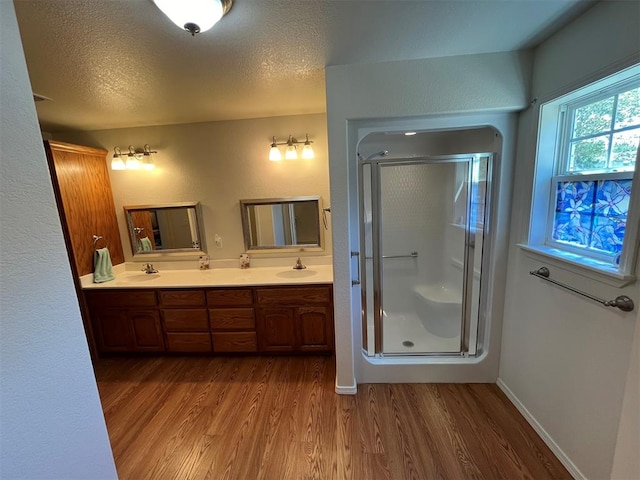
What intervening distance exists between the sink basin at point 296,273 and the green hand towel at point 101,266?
1.67 m

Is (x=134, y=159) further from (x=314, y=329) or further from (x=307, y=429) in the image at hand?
(x=307, y=429)

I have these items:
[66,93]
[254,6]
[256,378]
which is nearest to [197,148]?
[66,93]

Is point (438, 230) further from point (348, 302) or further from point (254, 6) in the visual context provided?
point (254, 6)

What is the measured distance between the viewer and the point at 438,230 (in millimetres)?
2578

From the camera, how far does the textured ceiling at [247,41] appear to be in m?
1.13

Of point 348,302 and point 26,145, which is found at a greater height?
point 26,145

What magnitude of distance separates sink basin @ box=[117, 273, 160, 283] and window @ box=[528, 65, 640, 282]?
3263 millimetres

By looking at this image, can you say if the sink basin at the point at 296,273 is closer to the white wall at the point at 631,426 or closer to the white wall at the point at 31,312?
the white wall at the point at 31,312

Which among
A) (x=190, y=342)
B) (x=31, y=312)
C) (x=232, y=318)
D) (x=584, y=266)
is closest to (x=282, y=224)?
(x=232, y=318)

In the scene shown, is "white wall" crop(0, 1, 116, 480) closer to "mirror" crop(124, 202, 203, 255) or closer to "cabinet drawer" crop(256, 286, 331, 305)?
"cabinet drawer" crop(256, 286, 331, 305)

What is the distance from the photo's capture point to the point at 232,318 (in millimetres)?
2359

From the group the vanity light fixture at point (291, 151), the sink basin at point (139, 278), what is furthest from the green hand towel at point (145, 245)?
the vanity light fixture at point (291, 151)

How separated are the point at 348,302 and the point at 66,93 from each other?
246cm

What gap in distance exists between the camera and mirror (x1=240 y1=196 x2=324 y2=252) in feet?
8.65
